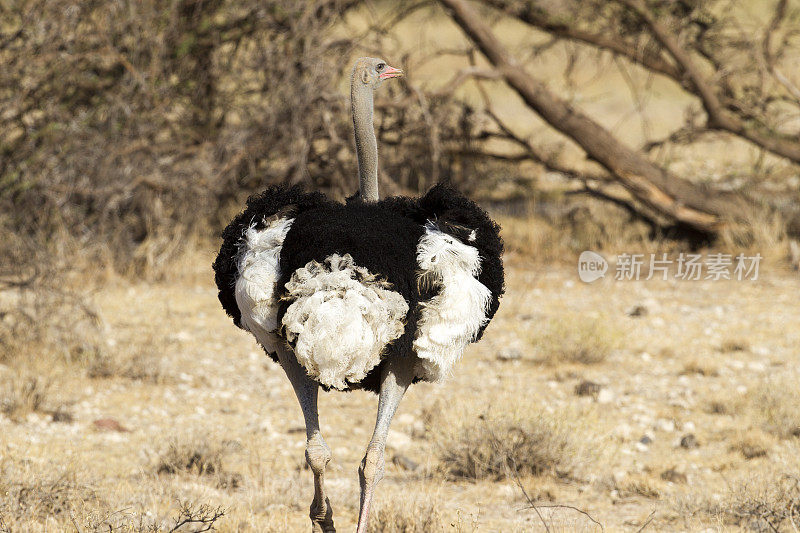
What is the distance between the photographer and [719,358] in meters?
6.85

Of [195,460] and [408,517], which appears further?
[195,460]

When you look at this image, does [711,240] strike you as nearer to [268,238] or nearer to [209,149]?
[209,149]

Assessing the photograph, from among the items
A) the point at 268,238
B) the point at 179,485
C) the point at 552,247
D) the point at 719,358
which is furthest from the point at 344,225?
the point at 552,247

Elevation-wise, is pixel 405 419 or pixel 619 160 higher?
pixel 619 160

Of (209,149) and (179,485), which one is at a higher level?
Answer: (209,149)

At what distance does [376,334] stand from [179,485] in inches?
81.5

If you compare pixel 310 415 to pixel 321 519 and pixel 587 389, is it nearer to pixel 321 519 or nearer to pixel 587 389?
pixel 321 519

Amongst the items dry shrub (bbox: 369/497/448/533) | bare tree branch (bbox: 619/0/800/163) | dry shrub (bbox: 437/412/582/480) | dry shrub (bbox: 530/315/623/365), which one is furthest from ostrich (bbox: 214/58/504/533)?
bare tree branch (bbox: 619/0/800/163)

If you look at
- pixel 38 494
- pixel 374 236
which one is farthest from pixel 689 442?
pixel 38 494

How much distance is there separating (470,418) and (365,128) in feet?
6.09

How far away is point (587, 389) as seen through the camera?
6.25 metres

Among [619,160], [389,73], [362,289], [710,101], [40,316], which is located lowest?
[40,316]

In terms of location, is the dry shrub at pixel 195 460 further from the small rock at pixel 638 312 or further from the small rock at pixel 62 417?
the small rock at pixel 638 312

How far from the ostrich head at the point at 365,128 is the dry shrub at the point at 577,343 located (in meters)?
3.04
